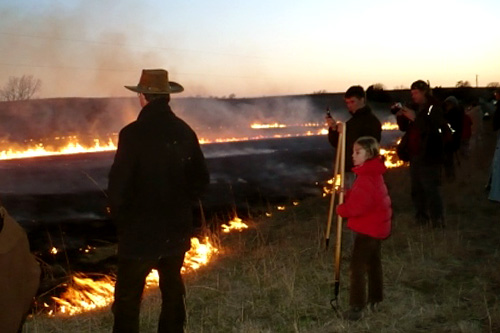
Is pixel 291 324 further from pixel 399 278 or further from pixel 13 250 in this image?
pixel 13 250

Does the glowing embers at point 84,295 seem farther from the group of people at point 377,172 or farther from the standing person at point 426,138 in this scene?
the standing person at point 426,138

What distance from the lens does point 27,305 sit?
3.27m

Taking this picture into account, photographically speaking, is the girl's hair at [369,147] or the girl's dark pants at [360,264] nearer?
the girl's hair at [369,147]

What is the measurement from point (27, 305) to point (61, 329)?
2.58 metres

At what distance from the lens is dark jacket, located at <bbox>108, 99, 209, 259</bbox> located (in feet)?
13.0

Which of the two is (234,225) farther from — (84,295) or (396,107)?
(396,107)

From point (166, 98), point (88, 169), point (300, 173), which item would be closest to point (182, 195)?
point (166, 98)

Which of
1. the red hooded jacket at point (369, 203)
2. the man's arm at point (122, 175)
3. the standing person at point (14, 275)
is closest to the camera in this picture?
the standing person at point (14, 275)

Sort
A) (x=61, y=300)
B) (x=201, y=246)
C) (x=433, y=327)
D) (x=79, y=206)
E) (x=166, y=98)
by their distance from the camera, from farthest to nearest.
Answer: (x=79, y=206) < (x=201, y=246) < (x=61, y=300) < (x=433, y=327) < (x=166, y=98)

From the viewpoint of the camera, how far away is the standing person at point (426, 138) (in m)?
7.82

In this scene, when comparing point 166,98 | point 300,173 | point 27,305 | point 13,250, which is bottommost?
point 300,173

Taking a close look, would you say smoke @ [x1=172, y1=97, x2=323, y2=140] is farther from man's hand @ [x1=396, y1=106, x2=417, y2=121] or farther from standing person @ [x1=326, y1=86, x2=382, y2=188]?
standing person @ [x1=326, y1=86, x2=382, y2=188]

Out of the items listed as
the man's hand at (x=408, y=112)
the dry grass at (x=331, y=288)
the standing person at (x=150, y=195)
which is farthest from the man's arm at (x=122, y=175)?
the man's hand at (x=408, y=112)

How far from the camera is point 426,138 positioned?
7.88 meters
